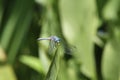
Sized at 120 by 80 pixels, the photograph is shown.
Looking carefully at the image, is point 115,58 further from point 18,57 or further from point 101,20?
point 18,57

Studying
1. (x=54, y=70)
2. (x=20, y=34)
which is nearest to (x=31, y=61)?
(x=20, y=34)

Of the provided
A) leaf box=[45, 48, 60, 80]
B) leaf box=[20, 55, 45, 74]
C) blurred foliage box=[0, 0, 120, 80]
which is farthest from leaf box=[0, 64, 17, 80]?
leaf box=[45, 48, 60, 80]

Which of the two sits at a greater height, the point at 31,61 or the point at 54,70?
the point at 54,70

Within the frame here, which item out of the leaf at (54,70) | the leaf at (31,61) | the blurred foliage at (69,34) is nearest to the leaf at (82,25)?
the blurred foliage at (69,34)

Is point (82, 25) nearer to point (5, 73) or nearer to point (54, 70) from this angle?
point (5, 73)

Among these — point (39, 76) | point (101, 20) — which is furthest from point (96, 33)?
point (39, 76)

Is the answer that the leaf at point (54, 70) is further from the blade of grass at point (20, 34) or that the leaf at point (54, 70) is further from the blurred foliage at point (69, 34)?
the blade of grass at point (20, 34)

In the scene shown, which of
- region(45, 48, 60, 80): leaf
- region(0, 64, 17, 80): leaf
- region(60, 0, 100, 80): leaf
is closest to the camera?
region(45, 48, 60, 80): leaf

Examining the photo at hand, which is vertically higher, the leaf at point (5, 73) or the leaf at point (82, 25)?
the leaf at point (82, 25)

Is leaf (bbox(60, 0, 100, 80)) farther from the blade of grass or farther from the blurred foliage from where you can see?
the blade of grass
